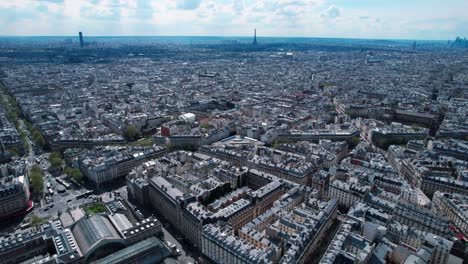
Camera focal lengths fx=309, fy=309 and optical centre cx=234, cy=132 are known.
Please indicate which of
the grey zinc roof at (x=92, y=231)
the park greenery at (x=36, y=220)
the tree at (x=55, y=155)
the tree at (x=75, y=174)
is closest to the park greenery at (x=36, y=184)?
the tree at (x=75, y=174)

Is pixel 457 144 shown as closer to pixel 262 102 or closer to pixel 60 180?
pixel 262 102

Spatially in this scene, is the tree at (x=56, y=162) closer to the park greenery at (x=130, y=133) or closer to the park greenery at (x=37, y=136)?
the park greenery at (x=37, y=136)

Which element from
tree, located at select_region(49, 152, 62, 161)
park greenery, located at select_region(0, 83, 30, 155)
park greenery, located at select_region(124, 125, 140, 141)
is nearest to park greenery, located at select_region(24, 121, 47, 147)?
park greenery, located at select_region(0, 83, 30, 155)

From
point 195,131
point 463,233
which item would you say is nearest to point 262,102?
point 195,131

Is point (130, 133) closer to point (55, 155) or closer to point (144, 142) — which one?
point (144, 142)

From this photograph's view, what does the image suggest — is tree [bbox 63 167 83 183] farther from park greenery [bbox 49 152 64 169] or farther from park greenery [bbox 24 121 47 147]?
park greenery [bbox 24 121 47 147]

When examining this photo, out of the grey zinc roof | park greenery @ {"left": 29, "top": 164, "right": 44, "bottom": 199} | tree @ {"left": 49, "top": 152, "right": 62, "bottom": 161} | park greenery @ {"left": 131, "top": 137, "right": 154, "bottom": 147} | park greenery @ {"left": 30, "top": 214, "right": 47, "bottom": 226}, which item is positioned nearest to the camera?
the grey zinc roof

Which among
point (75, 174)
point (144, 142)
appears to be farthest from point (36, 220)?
point (144, 142)

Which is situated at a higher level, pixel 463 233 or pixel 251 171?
pixel 251 171

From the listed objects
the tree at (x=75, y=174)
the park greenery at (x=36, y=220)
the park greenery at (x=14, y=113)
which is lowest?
the park greenery at (x=36, y=220)

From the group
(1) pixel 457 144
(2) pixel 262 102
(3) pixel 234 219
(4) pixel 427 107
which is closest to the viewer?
(3) pixel 234 219

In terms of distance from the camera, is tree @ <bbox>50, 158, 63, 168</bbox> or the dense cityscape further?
tree @ <bbox>50, 158, 63, 168</bbox>
